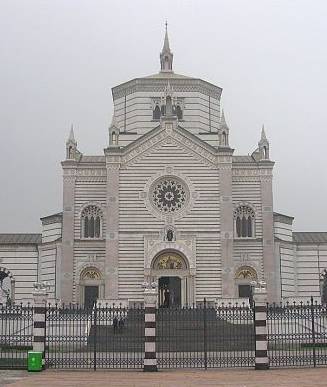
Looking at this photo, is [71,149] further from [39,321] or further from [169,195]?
[39,321]

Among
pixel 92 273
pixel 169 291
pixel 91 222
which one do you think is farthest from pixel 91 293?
pixel 169 291

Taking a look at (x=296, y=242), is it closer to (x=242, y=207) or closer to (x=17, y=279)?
(x=242, y=207)

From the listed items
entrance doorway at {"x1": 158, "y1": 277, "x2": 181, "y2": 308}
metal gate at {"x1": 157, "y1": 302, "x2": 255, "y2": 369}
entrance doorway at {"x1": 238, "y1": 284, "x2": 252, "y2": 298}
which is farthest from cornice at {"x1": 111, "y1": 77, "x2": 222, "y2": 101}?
metal gate at {"x1": 157, "y1": 302, "x2": 255, "y2": 369}

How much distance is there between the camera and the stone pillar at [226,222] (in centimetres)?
4419

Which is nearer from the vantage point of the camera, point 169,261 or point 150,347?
point 150,347

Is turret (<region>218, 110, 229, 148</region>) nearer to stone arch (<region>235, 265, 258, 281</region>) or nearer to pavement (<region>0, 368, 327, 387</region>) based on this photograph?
stone arch (<region>235, 265, 258, 281</region>)

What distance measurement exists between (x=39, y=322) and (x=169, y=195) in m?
23.3

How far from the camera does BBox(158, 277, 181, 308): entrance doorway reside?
4491 cm

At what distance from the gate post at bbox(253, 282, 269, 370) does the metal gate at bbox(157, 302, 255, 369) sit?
1144 millimetres

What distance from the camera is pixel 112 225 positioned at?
4472cm

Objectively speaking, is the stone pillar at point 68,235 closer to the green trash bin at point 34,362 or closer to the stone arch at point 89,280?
the stone arch at point 89,280

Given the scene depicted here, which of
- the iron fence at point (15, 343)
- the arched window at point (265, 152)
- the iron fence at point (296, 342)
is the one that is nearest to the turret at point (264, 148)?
the arched window at point (265, 152)

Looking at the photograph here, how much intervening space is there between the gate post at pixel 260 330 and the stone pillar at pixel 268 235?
21.1 m

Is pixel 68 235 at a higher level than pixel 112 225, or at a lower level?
lower
